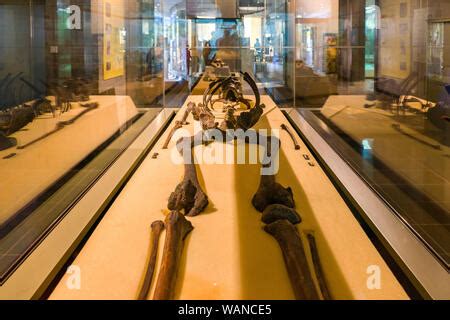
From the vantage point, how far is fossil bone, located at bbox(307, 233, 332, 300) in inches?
79.5

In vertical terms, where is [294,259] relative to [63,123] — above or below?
below

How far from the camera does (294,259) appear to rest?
2162mm

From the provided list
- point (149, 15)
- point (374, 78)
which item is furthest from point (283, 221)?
point (149, 15)

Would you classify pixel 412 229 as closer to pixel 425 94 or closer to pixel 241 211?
pixel 241 211

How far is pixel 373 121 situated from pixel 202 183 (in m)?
3.95

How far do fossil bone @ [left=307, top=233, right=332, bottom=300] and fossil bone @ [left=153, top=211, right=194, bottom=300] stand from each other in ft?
2.10

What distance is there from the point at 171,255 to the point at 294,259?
1.87 ft

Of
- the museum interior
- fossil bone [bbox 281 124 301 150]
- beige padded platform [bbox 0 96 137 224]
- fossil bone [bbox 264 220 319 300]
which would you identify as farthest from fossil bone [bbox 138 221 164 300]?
fossil bone [bbox 281 124 301 150]

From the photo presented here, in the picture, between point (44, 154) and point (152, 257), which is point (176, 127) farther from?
point (152, 257)

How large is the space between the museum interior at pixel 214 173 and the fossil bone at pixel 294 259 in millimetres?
11

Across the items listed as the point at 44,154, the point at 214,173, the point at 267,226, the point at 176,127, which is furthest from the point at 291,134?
the point at 267,226

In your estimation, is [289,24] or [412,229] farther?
[289,24]

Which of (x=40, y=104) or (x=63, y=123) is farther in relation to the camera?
(x=63, y=123)

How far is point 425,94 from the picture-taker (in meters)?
4.79
